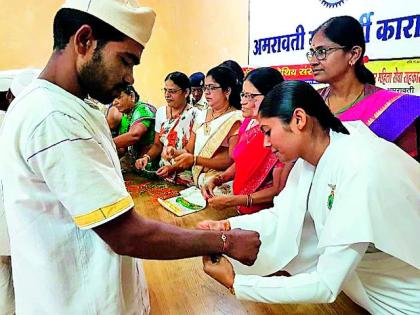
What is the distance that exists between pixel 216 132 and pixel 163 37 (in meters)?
2.53

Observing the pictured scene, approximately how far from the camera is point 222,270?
0.98m

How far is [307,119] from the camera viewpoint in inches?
38.9

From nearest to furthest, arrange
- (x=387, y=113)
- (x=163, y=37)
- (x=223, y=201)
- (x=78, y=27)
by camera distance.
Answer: (x=78, y=27) → (x=387, y=113) → (x=223, y=201) → (x=163, y=37)

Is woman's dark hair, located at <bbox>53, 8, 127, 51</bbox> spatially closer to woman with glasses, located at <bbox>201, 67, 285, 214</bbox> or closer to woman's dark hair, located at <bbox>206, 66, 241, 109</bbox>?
woman with glasses, located at <bbox>201, 67, 285, 214</bbox>

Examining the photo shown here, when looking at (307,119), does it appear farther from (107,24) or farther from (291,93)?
(107,24)

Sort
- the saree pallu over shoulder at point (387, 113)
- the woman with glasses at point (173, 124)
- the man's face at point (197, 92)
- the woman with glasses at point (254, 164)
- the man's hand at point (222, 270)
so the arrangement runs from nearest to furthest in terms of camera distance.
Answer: the man's hand at point (222, 270), the saree pallu over shoulder at point (387, 113), the woman with glasses at point (254, 164), the woman with glasses at point (173, 124), the man's face at point (197, 92)

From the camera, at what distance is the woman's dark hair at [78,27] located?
64 centimetres

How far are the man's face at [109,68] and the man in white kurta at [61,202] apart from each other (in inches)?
1.7

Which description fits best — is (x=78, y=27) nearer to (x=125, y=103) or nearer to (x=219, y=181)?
(x=219, y=181)

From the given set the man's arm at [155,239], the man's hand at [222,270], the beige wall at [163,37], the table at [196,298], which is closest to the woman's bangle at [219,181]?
the table at [196,298]

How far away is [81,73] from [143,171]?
5.05 ft

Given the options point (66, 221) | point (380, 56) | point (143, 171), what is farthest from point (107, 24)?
point (143, 171)

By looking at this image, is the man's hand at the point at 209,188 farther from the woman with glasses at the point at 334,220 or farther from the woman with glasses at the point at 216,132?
the woman with glasses at the point at 334,220

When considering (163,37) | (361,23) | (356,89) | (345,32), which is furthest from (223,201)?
(163,37)
